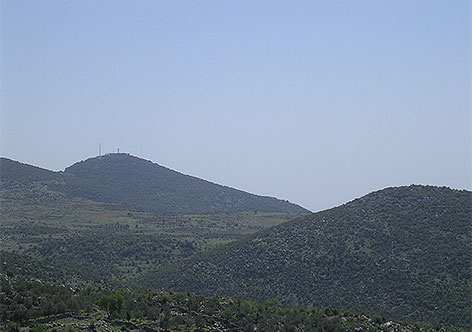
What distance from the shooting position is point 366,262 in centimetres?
5019

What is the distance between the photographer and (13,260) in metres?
41.0

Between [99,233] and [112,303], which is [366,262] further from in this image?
[99,233]

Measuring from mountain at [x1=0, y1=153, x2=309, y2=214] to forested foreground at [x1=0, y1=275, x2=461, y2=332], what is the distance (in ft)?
293

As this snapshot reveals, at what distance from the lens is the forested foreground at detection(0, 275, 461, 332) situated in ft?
80.1

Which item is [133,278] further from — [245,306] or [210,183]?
[210,183]

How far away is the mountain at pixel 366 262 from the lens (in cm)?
4219

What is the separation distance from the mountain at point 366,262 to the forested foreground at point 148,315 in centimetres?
1216

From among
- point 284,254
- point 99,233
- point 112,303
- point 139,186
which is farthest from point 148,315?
point 139,186

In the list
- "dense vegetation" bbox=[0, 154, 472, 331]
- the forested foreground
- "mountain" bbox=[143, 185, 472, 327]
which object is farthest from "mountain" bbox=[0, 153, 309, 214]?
the forested foreground

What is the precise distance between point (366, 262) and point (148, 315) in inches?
1140

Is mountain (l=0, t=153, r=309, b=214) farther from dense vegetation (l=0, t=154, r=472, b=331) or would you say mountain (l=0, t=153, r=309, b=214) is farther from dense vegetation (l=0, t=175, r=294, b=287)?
dense vegetation (l=0, t=154, r=472, b=331)

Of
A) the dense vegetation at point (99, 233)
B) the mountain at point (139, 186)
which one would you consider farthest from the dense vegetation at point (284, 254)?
the mountain at point (139, 186)

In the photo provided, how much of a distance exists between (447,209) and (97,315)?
145 ft

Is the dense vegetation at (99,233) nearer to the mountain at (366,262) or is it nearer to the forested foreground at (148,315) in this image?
the mountain at (366,262)
